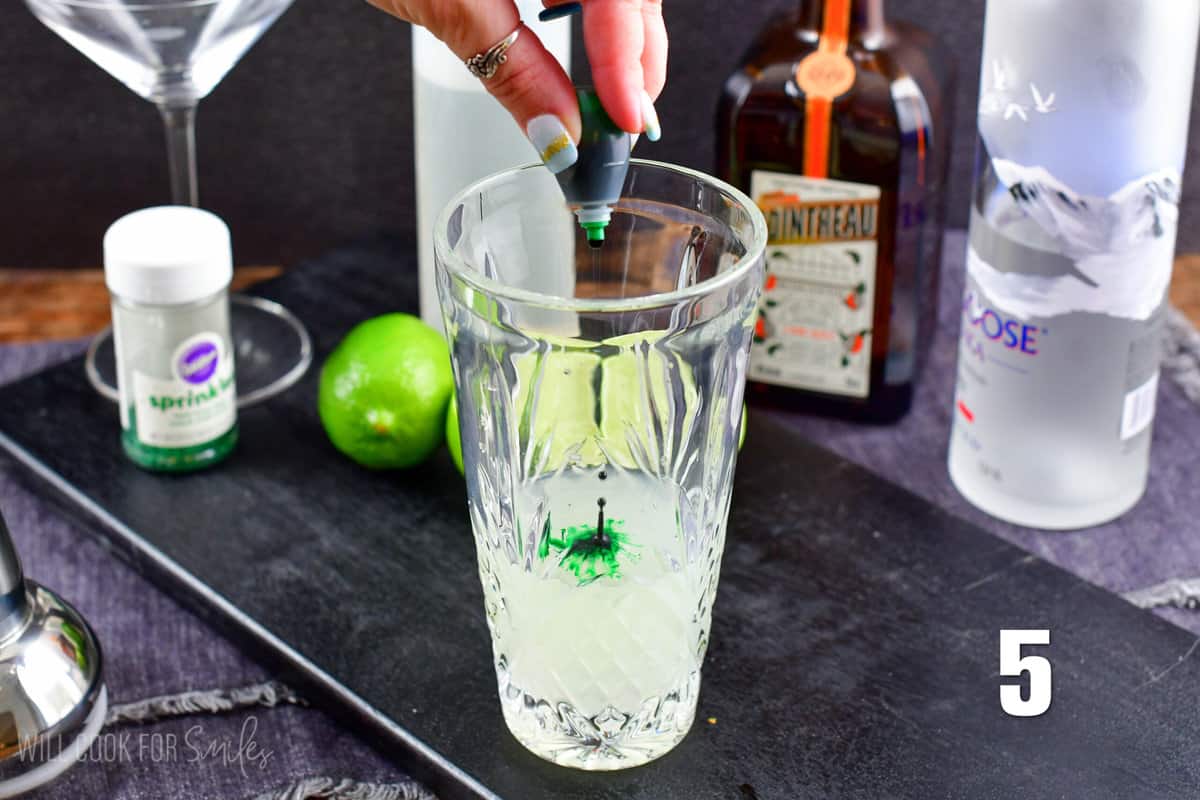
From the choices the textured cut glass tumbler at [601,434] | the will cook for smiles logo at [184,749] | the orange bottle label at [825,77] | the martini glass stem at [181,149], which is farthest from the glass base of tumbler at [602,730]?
the martini glass stem at [181,149]

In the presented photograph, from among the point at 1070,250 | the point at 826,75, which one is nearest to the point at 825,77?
the point at 826,75

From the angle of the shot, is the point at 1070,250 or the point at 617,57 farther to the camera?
the point at 1070,250

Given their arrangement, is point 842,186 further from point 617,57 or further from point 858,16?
point 617,57

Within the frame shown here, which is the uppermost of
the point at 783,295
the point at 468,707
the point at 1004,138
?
the point at 1004,138

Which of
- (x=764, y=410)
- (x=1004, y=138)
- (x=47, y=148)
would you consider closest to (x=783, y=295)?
(x=764, y=410)

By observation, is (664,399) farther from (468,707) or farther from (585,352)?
(468,707)

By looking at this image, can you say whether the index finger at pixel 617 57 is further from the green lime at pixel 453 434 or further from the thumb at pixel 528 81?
the green lime at pixel 453 434

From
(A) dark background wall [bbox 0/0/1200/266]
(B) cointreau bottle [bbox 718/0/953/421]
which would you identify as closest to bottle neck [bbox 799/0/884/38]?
(B) cointreau bottle [bbox 718/0/953/421]
